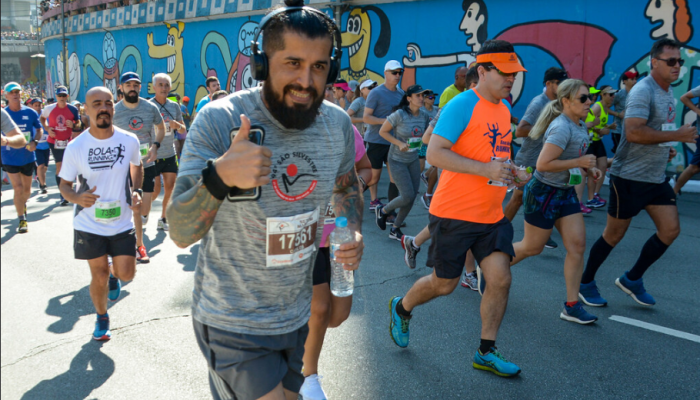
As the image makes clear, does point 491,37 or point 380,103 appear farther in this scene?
point 491,37

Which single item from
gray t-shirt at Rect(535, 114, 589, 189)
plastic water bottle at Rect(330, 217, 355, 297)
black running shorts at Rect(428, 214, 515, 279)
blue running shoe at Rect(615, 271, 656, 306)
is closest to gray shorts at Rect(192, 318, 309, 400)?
plastic water bottle at Rect(330, 217, 355, 297)

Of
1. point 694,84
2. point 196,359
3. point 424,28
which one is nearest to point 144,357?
point 196,359

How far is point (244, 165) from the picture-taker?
167 cm

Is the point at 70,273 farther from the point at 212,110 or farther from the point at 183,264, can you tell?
the point at 212,110

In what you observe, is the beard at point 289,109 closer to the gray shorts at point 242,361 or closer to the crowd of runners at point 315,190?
the crowd of runners at point 315,190

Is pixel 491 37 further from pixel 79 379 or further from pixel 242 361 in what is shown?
pixel 242 361

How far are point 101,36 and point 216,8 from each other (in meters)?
11.0

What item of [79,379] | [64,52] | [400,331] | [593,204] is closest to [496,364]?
[400,331]

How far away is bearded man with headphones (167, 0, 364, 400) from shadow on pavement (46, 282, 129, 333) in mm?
3204

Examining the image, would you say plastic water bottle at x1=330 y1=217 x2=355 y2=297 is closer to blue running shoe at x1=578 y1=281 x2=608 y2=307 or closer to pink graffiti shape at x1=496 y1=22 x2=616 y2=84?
blue running shoe at x1=578 y1=281 x2=608 y2=307

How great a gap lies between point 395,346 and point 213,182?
2861 millimetres

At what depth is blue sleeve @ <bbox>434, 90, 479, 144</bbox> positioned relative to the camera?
3.65 m

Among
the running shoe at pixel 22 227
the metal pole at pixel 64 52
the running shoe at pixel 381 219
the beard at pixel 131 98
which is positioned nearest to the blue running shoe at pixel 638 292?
the running shoe at pixel 381 219

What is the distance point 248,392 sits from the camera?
2037 mm
